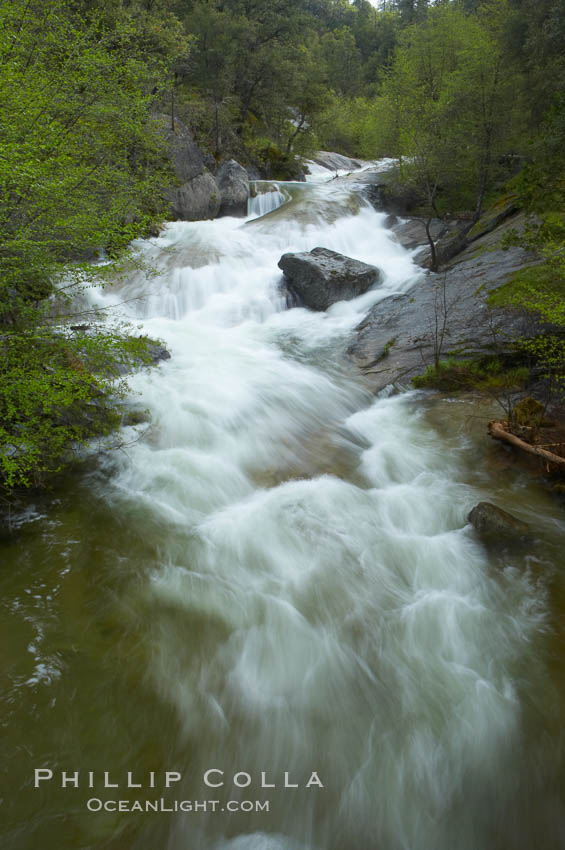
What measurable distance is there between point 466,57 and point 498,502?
721 inches

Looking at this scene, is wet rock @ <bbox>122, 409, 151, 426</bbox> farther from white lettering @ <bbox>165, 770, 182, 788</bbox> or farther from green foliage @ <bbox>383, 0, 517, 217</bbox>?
green foliage @ <bbox>383, 0, 517, 217</bbox>

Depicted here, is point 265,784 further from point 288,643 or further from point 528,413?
point 528,413

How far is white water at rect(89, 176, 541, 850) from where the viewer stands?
3.10m

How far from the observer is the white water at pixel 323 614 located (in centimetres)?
310

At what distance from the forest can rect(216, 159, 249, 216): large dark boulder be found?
10.9ft

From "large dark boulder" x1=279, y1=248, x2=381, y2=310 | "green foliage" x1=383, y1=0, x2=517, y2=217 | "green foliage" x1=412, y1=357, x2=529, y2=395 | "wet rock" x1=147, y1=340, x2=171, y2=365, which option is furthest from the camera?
"green foliage" x1=383, y1=0, x2=517, y2=217

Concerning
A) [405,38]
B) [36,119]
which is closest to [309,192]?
[405,38]

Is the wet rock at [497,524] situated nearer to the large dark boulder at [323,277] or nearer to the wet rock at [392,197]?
the large dark boulder at [323,277]

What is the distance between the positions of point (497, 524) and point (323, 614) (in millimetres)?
2405

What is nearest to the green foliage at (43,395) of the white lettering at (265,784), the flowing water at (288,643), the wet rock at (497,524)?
the flowing water at (288,643)

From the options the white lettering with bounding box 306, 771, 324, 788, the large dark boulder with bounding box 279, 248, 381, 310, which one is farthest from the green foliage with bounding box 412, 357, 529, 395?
the white lettering with bounding box 306, 771, 324, 788

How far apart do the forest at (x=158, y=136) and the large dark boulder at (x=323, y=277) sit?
12.1 feet

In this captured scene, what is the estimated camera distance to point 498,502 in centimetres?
581

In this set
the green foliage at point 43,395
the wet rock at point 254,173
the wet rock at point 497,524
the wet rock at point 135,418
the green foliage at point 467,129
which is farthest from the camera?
the wet rock at point 254,173
